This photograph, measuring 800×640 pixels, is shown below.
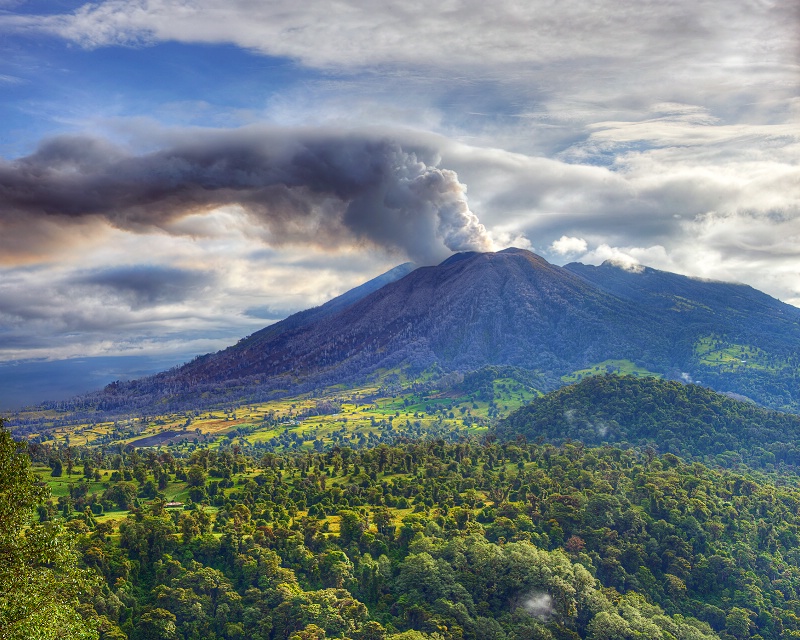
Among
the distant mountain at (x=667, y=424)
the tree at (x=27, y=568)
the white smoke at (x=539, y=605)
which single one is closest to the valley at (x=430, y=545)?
the white smoke at (x=539, y=605)

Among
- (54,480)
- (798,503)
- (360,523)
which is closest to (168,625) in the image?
(360,523)

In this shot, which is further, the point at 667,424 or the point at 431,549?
the point at 667,424

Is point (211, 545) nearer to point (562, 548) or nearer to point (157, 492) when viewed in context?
Result: point (157, 492)

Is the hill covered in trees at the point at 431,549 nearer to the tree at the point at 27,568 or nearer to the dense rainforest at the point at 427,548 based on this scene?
the dense rainforest at the point at 427,548

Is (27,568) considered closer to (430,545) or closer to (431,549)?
(431,549)

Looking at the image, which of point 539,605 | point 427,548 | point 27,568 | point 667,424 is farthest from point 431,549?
point 667,424

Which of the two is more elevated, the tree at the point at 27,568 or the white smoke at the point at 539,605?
the tree at the point at 27,568

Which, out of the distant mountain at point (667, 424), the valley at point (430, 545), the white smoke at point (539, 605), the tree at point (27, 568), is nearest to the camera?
the tree at point (27, 568)
